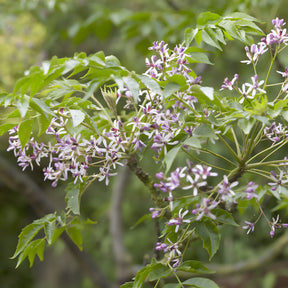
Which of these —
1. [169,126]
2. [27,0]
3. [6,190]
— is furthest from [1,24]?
[6,190]

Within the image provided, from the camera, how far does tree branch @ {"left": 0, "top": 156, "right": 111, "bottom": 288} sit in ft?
7.57

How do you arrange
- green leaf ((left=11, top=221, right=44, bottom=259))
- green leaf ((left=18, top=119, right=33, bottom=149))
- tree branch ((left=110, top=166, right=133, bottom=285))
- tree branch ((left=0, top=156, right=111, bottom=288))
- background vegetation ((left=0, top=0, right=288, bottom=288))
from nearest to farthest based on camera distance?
1. green leaf ((left=18, top=119, right=33, bottom=149))
2. green leaf ((left=11, top=221, right=44, bottom=259))
3. background vegetation ((left=0, top=0, right=288, bottom=288))
4. tree branch ((left=0, top=156, right=111, bottom=288))
5. tree branch ((left=110, top=166, right=133, bottom=285))

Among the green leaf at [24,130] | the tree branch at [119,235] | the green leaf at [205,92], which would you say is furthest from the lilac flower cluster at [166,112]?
the tree branch at [119,235]

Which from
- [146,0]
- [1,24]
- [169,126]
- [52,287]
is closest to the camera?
[169,126]

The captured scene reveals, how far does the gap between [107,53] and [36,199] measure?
7.11 feet

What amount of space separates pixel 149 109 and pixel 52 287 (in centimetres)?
416

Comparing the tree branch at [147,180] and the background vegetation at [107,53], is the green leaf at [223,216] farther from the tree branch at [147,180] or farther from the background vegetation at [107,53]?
the background vegetation at [107,53]

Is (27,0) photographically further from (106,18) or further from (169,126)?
(169,126)

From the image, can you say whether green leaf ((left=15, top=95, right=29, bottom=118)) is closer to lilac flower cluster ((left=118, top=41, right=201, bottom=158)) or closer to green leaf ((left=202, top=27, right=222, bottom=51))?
lilac flower cluster ((left=118, top=41, right=201, bottom=158))

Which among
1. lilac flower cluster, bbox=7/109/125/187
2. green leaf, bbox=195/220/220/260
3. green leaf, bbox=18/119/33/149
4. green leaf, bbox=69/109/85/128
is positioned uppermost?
green leaf, bbox=69/109/85/128

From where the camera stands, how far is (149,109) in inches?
35.0

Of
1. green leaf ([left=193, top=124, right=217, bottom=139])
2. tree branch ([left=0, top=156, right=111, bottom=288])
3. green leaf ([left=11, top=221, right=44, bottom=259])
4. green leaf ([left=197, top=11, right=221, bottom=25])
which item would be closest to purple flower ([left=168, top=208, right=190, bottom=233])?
green leaf ([left=193, top=124, right=217, bottom=139])

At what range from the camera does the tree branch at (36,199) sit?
2309 mm

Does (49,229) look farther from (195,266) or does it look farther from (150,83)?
(150,83)
